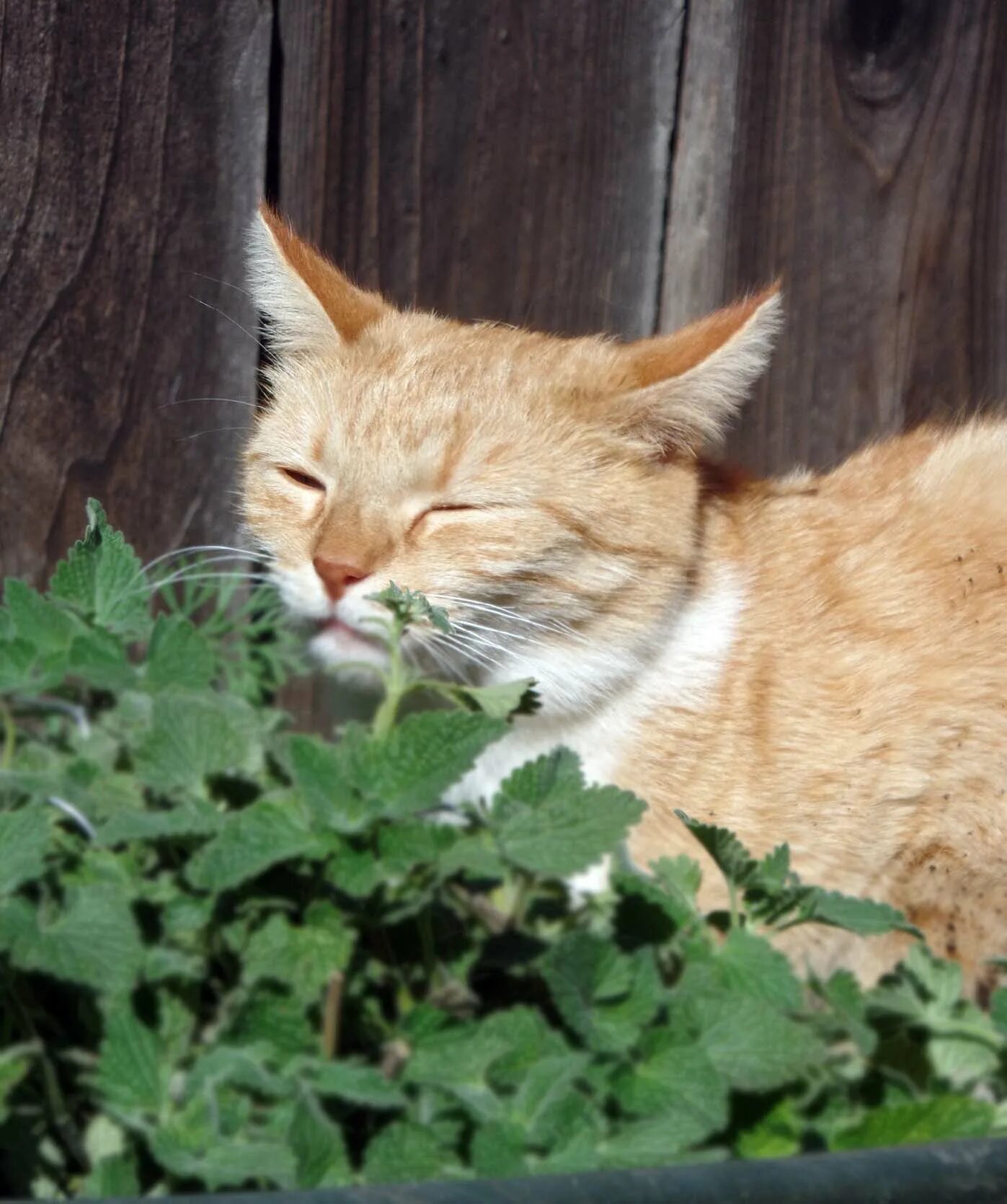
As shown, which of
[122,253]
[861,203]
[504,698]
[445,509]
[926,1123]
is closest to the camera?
[926,1123]

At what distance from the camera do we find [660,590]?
80.2 inches

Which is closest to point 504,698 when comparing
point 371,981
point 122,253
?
point 371,981

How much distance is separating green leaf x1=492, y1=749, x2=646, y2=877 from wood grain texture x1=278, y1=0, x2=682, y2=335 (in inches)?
76.2

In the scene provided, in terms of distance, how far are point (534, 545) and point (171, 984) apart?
1.24 m

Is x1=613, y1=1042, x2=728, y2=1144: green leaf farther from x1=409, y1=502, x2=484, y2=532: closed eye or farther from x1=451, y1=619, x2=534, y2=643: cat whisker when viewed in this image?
x1=409, y1=502, x2=484, y2=532: closed eye

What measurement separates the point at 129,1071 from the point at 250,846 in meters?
0.12

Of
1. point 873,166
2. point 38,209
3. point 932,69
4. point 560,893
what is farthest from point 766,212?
point 560,893

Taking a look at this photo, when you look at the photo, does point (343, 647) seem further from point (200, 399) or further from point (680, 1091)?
point (680, 1091)

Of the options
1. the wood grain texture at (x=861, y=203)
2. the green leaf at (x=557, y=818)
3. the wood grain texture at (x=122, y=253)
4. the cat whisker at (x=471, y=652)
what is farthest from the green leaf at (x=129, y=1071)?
the wood grain texture at (x=861, y=203)

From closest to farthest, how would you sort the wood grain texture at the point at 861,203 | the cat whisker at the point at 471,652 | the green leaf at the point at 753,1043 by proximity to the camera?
1. the green leaf at the point at 753,1043
2. the cat whisker at the point at 471,652
3. the wood grain texture at the point at 861,203

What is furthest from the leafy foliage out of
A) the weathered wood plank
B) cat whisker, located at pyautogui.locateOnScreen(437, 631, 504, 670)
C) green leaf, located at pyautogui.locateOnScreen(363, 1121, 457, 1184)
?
the weathered wood plank

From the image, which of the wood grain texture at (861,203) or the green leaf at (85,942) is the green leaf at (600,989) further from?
the wood grain texture at (861,203)

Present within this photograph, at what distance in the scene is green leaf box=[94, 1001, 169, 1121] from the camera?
A: 652 millimetres

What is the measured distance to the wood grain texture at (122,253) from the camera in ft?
7.14
